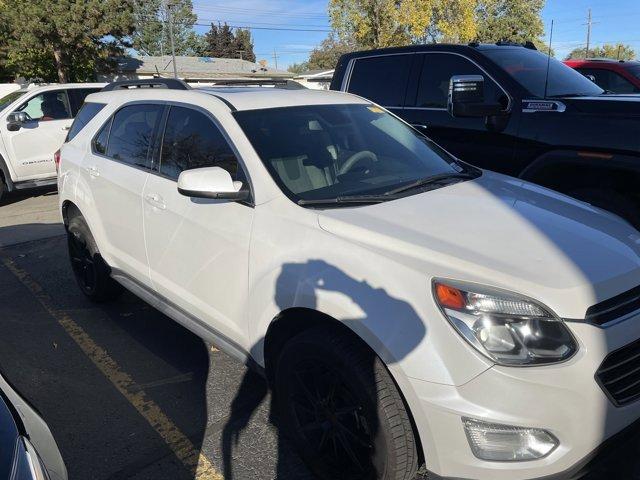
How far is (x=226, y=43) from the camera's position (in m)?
80.9

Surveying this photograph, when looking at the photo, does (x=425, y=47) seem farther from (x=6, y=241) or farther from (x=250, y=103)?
(x=6, y=241)

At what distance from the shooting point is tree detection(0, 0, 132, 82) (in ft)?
72.0

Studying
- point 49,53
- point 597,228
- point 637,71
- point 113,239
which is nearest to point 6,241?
point 113,239

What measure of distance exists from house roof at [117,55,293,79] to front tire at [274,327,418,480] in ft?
110

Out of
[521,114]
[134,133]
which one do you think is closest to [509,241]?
[521,114]

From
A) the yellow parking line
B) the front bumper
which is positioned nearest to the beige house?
the yellow parking line

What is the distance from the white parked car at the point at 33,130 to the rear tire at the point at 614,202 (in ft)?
28.7

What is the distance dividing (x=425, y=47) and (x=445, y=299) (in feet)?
13.4

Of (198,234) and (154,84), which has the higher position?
(154,84)

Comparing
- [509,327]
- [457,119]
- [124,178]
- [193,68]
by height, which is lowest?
→ [509,327]

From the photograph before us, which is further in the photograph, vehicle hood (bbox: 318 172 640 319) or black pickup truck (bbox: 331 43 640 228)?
black pickup truck (bbox: 331 43 640 228)

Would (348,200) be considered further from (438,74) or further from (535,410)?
(438,74)

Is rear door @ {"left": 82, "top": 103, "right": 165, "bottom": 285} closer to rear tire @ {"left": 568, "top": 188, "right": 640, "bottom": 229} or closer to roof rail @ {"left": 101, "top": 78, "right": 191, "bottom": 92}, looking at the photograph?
roof rail @ {"left": 101, "top": 78, "right": 191, "bottom": 92}

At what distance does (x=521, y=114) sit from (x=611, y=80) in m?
4.69
